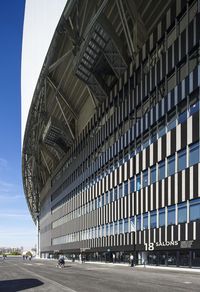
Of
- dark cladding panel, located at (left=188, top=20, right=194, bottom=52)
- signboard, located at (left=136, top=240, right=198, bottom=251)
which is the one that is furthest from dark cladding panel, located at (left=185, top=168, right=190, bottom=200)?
dark cladding panel, located at (left=188, top=20, right=194, bottom=52)

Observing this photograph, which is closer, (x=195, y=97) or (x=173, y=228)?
(x=195, y=97)

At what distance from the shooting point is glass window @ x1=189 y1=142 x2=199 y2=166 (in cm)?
4066

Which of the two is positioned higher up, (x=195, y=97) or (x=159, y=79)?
(x=159, y=79)

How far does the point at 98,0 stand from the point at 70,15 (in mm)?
4049

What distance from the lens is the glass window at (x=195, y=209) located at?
40375 mm

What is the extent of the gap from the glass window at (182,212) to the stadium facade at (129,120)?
0.54 feet

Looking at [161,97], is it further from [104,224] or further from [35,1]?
[35,1]

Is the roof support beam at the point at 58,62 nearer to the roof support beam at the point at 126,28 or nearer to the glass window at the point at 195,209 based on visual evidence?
the roof support beam at the point at 126,28

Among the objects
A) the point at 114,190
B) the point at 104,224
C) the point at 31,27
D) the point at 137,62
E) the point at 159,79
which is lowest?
the point at 104,224

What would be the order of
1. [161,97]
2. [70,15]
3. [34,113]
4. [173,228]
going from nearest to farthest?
1. [173,228]
2. [161,97]
3. [70,15]
4. [34,113]

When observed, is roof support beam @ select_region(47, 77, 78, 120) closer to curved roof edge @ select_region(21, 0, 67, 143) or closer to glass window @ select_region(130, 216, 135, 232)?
curved roof edge @ select_region(21, 0, 67, 143)

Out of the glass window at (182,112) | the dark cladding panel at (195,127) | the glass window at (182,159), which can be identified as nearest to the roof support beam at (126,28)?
the glass window at (182,112)

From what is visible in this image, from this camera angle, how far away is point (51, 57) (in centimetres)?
6656

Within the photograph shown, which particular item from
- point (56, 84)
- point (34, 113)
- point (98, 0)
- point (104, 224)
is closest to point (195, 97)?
point (98, 0)
